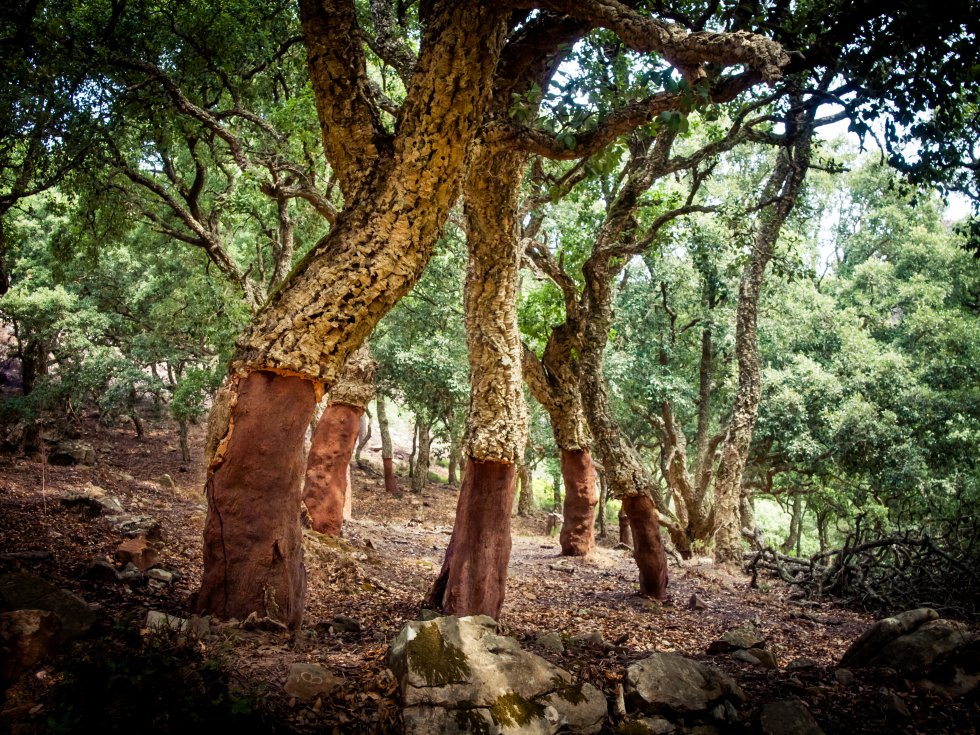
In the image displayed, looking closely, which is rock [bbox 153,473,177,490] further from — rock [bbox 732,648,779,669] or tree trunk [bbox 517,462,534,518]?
tree trunk [bbox 517,462,534,518]

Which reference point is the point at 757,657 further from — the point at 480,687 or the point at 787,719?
the point at 480,687

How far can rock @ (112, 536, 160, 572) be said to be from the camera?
4527mm

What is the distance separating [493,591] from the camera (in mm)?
5074

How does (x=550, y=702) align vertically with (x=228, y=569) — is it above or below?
below

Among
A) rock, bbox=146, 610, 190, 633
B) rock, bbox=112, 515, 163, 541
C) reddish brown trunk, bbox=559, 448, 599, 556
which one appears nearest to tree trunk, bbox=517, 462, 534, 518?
reddish brown trunk, bbox=559, 448, 599, 556

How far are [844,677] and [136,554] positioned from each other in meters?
4.95

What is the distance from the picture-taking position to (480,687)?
113 inches

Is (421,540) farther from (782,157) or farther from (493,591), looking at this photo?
(782,157)

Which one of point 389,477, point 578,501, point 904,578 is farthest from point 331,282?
point 389,477

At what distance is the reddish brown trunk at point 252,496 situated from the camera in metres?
3.53

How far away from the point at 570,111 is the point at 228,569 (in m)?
4.53

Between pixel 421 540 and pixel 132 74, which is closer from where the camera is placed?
pixel 132 74

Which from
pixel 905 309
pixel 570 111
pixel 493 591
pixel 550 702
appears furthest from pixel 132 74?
pixel 905 309

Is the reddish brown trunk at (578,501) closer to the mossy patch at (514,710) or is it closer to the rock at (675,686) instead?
the rock at (675,686)
